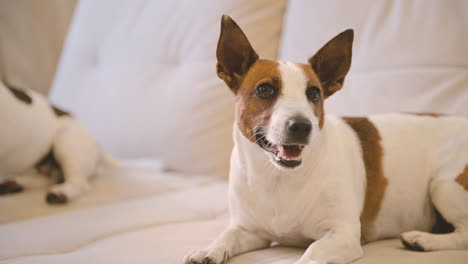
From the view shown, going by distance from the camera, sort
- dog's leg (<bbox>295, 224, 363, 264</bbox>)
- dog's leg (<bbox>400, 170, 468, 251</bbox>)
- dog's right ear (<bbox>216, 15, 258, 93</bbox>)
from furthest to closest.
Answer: dog's right ear (<bbox>216, 15, 258, 93</bbox>), dog's leg (<bbox>400, 170, 468, 251</bbox>), dog's leg (<bbox>295, 224, 363, 264</bbox>)

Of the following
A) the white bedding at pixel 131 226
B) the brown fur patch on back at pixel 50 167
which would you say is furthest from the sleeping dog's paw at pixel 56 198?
the brown fur patch on back at pixel 50 167

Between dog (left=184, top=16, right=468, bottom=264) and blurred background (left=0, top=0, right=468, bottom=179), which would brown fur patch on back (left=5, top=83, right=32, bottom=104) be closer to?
blurred background (left=0, top=0, right=468, bottom=179)

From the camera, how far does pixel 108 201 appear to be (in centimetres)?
171

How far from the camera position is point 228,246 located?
117 centimetres

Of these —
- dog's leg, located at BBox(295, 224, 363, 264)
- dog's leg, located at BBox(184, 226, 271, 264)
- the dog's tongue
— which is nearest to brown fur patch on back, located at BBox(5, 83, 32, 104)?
dog's leg, located at BBox(184, 226, 271, 264)

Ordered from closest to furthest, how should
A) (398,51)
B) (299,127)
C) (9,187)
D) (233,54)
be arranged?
(299,127)
(233,54)
(398,51)
(9,187)

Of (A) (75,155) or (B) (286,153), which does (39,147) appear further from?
(B) (286,153)

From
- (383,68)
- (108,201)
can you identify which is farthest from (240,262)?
(383,68)

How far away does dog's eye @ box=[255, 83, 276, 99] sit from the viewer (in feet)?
3.92

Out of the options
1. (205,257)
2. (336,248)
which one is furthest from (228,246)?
(336,248)

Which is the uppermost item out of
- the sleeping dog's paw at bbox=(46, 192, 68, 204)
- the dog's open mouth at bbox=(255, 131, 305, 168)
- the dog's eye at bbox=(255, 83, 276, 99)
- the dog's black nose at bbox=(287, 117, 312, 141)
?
the dog's eye at bbox=(255, 83, 276, 99)

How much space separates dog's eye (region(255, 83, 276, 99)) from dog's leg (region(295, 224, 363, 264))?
380 millimetres

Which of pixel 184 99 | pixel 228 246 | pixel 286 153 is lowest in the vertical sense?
pixel 228 246

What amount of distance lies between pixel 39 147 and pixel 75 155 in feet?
0.58
